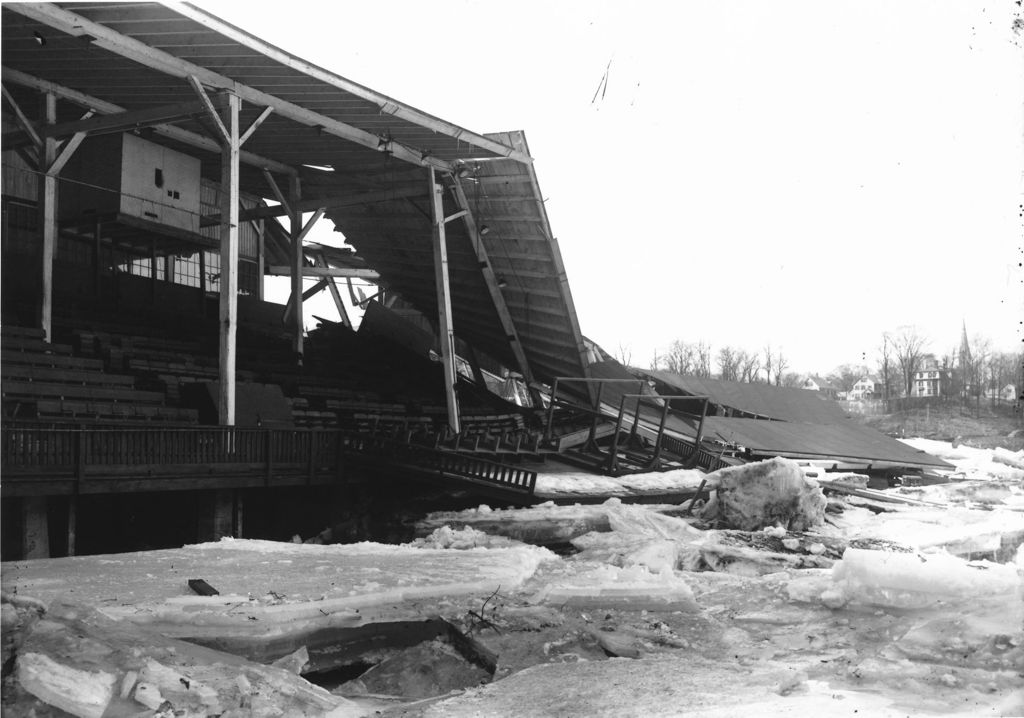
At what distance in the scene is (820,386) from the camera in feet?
124

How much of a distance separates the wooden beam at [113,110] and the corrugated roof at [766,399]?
480 inches

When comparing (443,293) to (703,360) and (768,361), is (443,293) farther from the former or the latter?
(768,361)

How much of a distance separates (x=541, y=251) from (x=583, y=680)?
16.7 metres

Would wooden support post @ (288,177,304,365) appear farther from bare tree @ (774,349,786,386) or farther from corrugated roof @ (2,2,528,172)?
bare tree @ (774,349,786,386)

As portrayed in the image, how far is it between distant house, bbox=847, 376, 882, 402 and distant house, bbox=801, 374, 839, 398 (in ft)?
4.22

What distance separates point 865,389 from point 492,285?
2253 centimetres

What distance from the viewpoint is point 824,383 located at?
3806cm

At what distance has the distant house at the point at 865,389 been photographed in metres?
36.2

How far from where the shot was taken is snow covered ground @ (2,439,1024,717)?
16.4ft

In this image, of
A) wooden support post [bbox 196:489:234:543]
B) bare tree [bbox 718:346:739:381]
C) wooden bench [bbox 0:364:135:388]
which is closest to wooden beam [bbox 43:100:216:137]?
wooden bench [bbox 0:364:135:388]

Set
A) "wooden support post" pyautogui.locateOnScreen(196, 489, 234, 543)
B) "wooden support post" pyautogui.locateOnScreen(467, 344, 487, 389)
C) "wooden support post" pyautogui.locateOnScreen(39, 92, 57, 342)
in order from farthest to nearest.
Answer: "wooden support post" pyautogui.locateOnScreen(467, 344, 487, 389), "wooden support post" pyautogui.locateOnScreen(39, 92, 57, 342), "wooden support post" pyautogui.locateOnScreen(196, 489, 234, 543)

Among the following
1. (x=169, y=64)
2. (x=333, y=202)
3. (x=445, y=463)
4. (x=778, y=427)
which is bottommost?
(x=445, y=463)

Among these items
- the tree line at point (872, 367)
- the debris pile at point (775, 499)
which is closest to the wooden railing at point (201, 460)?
the debris pile at point (775, 499)

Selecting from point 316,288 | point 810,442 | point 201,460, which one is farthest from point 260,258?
point 810,442
